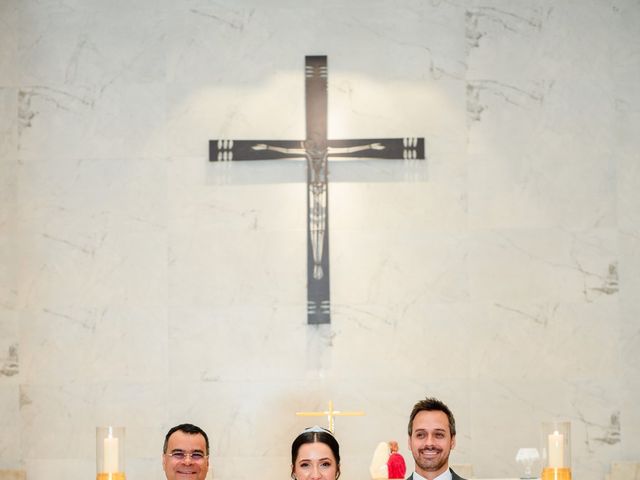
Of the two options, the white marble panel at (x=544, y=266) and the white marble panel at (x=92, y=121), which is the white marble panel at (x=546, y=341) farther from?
the white marble panel at (x=92, y=121)

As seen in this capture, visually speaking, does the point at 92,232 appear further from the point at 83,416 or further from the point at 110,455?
the point at 110,455

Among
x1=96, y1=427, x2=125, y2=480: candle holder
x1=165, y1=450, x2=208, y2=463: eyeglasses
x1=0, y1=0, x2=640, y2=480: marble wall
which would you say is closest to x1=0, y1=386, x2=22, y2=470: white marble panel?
x1=0, y1=0, x2=640, y2=480: marble wall

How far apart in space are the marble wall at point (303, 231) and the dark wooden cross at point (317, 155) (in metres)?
0.08

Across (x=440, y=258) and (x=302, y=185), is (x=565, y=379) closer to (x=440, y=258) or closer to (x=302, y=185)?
(x=440, y=258)

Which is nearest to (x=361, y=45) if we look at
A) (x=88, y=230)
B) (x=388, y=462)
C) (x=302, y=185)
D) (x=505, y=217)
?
(x=302, y=185)

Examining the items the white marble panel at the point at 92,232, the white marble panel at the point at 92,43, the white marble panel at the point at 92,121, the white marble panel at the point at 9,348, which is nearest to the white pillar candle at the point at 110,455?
the white marble panel at the point at 92,232

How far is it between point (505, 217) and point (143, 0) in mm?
2651

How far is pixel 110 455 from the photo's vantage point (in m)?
4.45

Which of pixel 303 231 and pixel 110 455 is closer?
pixel 110 455

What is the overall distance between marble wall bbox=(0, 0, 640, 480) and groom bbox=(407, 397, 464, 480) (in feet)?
7.95

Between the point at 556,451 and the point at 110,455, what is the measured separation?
69.0 inches

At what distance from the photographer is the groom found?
4.39 metres

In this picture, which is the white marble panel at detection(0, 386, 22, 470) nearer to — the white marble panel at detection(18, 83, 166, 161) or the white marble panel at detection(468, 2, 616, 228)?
the white marble panel at detection(18, 83, 166, 161)

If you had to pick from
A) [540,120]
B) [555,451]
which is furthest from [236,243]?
[555,451]
